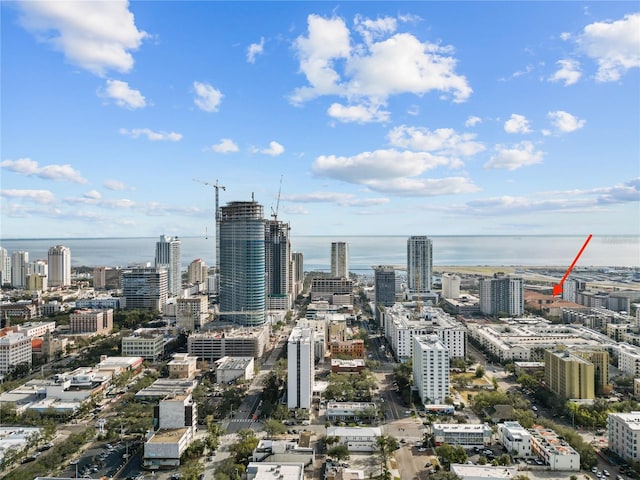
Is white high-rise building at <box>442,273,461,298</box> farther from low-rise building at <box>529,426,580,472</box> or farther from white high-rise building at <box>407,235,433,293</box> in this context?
low-rise building at <box>529,426,580,472</box>

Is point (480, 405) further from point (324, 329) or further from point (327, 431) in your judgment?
point (324, 329)

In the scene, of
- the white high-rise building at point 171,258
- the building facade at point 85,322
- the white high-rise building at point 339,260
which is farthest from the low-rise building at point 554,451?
the white high-rise building at point 171,258

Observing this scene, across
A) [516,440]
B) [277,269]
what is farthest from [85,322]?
[516,440]

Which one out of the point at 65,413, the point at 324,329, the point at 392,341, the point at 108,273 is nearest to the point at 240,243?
the point at 324,329

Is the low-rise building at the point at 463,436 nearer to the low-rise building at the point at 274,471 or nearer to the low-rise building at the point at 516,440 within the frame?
the low-rise building at the point at 516,440

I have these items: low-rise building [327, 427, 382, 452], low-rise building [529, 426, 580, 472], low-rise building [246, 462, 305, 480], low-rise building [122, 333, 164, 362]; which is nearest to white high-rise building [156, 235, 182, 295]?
low-rise building [122, 333, 164, 362]

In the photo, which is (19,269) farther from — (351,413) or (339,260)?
(351,413)
